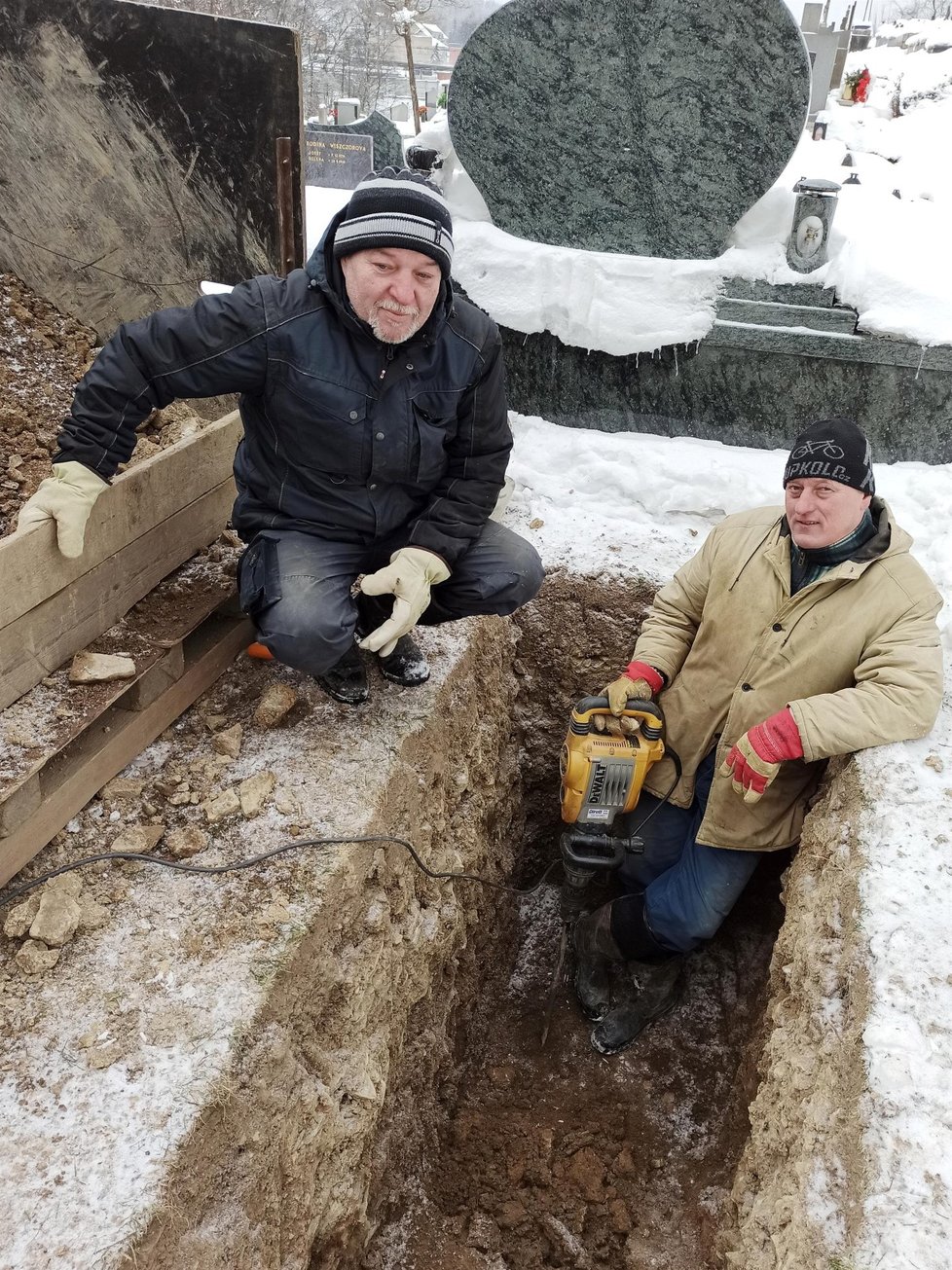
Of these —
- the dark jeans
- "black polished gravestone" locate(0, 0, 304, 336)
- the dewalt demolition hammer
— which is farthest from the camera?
"black polished gravestone" locate(0, 0, 304, 336)

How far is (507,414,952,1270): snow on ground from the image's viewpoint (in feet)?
5.27

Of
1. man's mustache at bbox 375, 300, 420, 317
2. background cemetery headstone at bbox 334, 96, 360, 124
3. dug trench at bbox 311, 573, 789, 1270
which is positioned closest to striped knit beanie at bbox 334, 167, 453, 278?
man's mustache at bbox 375, 300, 420, 317

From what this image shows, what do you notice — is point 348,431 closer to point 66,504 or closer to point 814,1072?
point 66,504

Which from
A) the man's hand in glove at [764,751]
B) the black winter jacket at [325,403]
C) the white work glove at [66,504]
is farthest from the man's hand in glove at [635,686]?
the white work glove at [66,504]

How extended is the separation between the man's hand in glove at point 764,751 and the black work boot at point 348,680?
120 centimetres

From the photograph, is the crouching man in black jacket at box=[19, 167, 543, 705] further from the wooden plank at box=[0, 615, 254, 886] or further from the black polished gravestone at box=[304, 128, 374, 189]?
the black polished gravestone at box=[304, 128, 374, 189]

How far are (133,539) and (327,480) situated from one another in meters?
0.63

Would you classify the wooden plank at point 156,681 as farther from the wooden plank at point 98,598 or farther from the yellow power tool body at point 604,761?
the yellow power tool body at point 604,761

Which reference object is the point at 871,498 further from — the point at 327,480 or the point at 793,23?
the point at 793,23

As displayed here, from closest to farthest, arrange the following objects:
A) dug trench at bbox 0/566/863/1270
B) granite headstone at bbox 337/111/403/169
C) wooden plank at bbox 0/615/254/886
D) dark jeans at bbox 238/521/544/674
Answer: dug trench at bbox 0/566/863/1270
wooden plank at bbox 0/615/254/886
dark jeans at bbox 238/521/544/674
granite headstone at bbox 337/111/403/169

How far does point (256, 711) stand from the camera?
2.75 metres

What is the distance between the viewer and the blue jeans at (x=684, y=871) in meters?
2.97

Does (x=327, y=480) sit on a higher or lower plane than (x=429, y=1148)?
higher

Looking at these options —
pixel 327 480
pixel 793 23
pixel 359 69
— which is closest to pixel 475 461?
pixel 327 480
